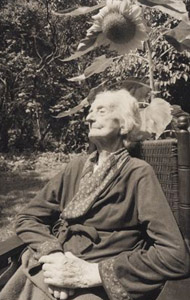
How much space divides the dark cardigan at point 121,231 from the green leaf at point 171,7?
698 millimetres

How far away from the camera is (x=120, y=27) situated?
199 cm

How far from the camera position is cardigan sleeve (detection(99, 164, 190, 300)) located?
152 cm

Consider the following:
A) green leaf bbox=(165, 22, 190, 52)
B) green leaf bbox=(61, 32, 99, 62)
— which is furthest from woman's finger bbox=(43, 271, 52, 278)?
green leaf bbox=(165, 22, 190, 52)

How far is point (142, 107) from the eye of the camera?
2.17 m

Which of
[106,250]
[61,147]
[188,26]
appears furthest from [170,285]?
[61,147]

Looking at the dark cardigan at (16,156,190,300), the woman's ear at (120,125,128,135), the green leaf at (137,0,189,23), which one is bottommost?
the dark cardigan at (16,156,190,300)

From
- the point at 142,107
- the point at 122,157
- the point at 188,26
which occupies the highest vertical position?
the point at 188,26

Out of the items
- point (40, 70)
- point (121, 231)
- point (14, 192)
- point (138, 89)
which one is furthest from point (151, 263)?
point (40, 70)

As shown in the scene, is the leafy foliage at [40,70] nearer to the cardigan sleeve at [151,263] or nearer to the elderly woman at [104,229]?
the elderly woman at [104,229]

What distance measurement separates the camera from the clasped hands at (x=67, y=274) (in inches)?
64.4

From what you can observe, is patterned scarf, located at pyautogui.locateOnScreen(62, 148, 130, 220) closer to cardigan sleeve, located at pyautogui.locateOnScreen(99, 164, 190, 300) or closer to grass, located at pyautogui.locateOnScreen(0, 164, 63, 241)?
cardigan sleeve, located at pyautogui.locateOnScreen(99, 164, 190, 300)

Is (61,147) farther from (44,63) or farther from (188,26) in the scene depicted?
(188,26)

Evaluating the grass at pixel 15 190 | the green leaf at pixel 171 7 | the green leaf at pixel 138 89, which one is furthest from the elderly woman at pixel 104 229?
the grass at pixel 15 190

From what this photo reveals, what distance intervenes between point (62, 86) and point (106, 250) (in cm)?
841
